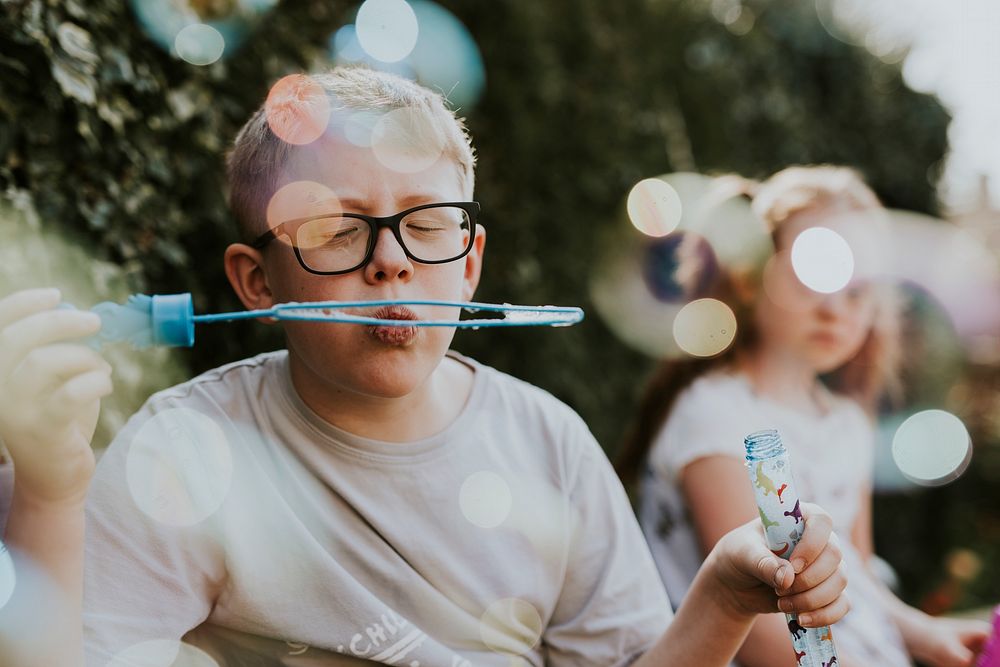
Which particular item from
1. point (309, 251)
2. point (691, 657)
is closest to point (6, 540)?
point (309, 251)

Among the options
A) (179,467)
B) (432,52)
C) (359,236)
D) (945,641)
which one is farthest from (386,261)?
A: (432,52)

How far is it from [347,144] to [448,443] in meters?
0.54

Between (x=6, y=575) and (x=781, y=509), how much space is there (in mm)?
990

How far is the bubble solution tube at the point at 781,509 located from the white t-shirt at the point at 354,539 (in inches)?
14.4

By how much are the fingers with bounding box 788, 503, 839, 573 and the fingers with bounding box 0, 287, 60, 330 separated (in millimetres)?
982

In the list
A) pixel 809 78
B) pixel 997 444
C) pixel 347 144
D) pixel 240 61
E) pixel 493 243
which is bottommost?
pixel 997 444

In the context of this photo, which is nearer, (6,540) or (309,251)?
(6,540)

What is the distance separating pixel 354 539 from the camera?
138 centimetres

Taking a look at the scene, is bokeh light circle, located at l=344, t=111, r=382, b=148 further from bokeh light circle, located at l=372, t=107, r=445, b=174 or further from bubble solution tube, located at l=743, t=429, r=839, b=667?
bubble solution tube, located at l=743, t=429, r=839, b=667

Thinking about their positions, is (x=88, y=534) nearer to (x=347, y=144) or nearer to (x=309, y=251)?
(x=309, y=251)

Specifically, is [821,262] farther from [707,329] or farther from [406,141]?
[406,141]

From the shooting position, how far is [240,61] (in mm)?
2479

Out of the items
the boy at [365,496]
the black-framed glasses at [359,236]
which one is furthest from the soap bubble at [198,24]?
the black-framed glasses at [359,236]

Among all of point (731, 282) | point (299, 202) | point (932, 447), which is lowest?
point (932, 447)
